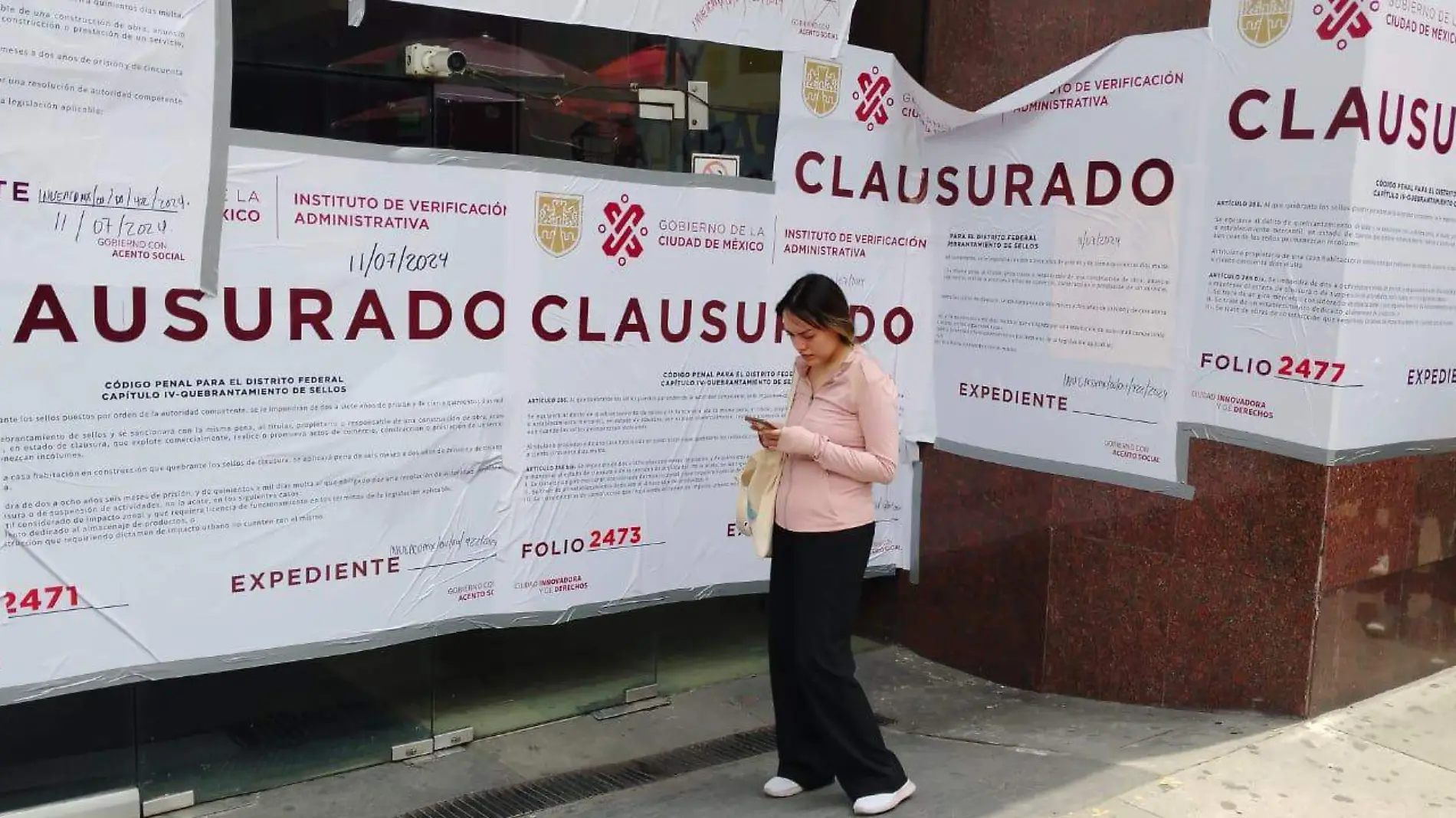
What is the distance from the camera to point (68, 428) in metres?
3.54

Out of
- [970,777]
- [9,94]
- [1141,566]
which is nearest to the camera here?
[9,94]

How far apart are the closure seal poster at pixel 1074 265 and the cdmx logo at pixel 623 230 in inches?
61.8

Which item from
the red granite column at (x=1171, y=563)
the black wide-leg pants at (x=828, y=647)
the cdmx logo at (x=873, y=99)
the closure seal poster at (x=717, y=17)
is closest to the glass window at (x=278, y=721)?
the black wide-leg pants at (x=828, y=647)

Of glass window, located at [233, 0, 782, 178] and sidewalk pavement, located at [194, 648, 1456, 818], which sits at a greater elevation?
glass window, located at [233, 0, 782, 178]

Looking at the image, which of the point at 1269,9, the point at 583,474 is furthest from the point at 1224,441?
the point at 583,474

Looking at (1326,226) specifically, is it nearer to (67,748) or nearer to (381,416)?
(381,416)

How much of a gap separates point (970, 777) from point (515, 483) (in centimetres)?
200

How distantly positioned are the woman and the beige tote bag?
3 centimetres

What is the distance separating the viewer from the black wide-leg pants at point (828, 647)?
3826mm

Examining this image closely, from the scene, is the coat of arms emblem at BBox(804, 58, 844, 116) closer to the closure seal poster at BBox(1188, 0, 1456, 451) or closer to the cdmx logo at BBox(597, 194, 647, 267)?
the cdmx logo at BBox(597, 194, 647, 267)

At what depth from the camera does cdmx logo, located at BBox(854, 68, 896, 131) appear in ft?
17.2

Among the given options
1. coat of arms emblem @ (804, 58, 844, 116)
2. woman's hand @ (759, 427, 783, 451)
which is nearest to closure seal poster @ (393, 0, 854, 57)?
coat of arms emblem @ (804, 58, 844, 116)

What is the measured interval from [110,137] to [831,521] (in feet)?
8.23

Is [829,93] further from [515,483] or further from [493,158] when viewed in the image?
[515,483]
